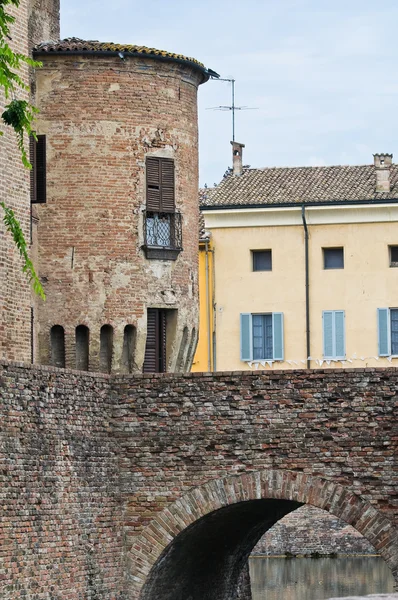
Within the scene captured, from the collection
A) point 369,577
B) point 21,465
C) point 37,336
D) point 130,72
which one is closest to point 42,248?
point 37,336

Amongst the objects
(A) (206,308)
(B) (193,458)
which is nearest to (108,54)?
(B) (193,458)

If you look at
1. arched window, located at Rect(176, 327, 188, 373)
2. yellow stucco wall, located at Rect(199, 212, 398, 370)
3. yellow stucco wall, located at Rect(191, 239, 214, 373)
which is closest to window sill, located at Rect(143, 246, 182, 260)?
arched window, located at Rect(176, 327, 188, 373)

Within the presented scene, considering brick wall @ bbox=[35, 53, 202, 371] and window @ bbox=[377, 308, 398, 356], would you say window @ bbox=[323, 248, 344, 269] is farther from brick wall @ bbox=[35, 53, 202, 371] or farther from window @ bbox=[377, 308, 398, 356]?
brick wall @ bbox=[35, 53, 202, 371]

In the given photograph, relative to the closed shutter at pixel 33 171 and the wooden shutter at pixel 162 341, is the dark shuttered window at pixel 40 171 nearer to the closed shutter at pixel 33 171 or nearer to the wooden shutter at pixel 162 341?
the closed shutter at pixel 33 171

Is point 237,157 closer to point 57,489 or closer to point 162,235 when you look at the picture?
point 162,235

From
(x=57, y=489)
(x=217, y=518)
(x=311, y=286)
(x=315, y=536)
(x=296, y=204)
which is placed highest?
(x=296, y=204)

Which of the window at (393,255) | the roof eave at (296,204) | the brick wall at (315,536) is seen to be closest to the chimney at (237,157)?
the roof eave at (296,204)

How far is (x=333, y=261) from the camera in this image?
43.4 m

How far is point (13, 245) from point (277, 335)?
59.5 feet

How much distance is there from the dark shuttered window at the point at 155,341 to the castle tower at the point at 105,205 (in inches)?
1.0

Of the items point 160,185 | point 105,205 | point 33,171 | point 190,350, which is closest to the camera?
point 33,171

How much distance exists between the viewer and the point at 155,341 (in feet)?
96.0

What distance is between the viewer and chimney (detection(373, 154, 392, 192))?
4368cm

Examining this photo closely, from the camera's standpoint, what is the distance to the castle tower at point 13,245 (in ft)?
83.7
